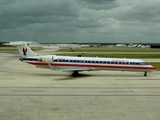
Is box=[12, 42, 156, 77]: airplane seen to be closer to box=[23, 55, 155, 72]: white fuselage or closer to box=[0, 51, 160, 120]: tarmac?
box=[23, 55, 155, 72]: white fuselage

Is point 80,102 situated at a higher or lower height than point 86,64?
lower

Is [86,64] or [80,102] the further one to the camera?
[86,64]

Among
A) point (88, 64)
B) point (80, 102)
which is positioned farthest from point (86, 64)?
point (80, 102)

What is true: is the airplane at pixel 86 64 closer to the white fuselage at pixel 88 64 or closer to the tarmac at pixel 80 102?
the white fuselage at pixel 88 64

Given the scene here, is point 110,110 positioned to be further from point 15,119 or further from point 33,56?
point 33,56

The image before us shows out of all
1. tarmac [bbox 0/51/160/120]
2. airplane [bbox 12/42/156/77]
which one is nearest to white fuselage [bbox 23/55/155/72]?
airplane [bbox 12/42/156/77]

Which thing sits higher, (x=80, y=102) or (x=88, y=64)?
(x=88, y=64)

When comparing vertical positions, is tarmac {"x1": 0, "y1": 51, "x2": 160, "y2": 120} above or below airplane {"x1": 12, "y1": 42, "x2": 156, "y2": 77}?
below

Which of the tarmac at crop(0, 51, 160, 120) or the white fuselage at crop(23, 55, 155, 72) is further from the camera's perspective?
the white fuselage at crop(23, 55, 155, 72)

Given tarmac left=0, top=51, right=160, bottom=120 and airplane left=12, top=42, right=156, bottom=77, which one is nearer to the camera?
tarmac left=0, top=51, right=160, bottom=120

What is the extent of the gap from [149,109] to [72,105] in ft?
17.6

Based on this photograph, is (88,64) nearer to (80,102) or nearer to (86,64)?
(86,64)

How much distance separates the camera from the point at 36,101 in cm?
1828

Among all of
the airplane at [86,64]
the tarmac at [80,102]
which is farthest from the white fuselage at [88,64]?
the tarmac at [80,102]
